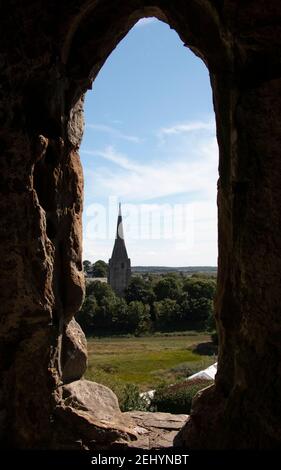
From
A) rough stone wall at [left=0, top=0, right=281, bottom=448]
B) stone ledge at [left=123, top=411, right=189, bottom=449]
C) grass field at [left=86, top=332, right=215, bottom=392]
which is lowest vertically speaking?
grass field at [left=86, top=332, right=215, bottom=392]

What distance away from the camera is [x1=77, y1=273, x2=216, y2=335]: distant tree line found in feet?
173

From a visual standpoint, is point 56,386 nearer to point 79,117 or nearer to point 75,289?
point 75,289

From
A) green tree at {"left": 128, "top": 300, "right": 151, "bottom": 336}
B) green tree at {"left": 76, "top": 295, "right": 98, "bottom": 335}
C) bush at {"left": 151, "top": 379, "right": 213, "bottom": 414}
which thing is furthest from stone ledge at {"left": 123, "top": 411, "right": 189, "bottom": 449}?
green tree at {"left": 128, "top": 300, "right": 151, "bottom": 336}

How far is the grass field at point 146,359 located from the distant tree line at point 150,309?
2.89 meters

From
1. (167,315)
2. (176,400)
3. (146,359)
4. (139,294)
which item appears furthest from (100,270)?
(176,400)

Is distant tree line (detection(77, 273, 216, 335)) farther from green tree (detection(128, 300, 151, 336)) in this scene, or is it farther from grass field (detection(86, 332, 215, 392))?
grass field (detection(86, 332, 215, 392))

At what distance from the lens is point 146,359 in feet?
117

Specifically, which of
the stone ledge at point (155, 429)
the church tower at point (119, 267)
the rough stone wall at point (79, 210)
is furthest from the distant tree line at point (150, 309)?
the rough stone wall at point (79, 210)

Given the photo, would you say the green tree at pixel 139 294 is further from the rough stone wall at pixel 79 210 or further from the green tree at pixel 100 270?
the rough stone wall at pixel 79 210

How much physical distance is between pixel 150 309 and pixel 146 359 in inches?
963

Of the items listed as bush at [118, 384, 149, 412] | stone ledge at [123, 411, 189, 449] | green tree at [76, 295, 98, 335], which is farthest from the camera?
green tree at [76, 295, 98, 335]

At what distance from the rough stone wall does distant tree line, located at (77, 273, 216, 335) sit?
143ft

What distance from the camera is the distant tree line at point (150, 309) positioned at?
5278 cm

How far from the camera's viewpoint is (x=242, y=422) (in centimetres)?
593
